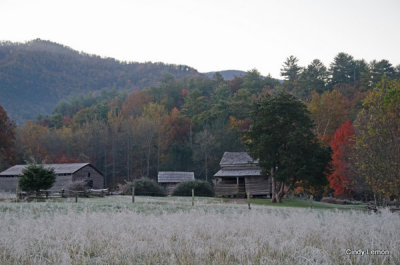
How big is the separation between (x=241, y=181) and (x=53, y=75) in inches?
4942

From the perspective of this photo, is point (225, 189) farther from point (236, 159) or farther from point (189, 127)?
point (189, 127)

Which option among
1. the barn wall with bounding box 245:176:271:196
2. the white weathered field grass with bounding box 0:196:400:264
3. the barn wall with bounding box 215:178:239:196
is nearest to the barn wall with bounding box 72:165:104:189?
the barn wall with bounding box 215:178:239:196

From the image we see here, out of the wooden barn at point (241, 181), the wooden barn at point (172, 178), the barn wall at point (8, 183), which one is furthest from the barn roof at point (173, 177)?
the barn wall at point (8, 183)

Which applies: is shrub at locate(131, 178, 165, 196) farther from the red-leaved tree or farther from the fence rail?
the red-leaved tree

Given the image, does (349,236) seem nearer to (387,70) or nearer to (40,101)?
(387,70)

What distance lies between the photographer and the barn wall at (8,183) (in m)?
47.3

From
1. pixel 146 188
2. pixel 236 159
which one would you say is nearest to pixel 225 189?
pixel 236 159

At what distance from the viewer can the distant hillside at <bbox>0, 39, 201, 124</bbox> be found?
12962 cm

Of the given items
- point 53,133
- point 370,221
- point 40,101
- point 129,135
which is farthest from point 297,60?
point 40,101

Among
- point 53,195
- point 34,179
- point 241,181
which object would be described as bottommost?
point 53,195

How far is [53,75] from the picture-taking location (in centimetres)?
14662

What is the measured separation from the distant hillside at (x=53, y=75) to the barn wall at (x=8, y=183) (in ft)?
249

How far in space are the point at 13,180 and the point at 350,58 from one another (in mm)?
74480

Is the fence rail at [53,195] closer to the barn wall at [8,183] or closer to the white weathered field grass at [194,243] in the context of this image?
the barn wall at [8,183]
